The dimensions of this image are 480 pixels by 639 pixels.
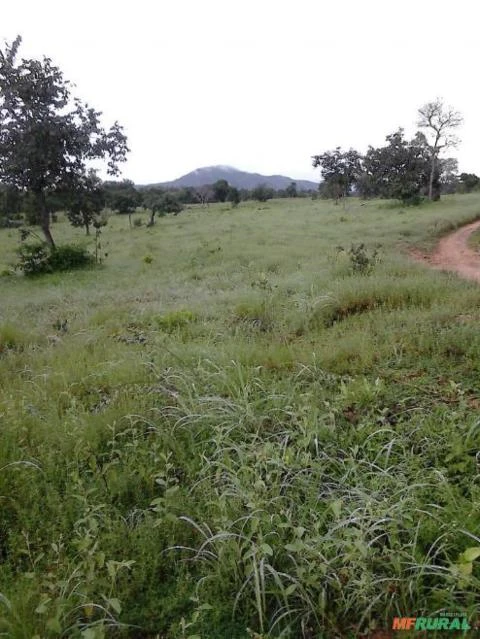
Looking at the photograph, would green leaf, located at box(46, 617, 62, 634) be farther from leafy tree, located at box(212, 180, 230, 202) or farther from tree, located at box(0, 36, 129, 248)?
leafy tree, located at box(212, 180, 230, 202)

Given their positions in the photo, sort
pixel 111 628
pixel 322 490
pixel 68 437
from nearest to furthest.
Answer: pixel 111 628 < pixel 322 490 < pixel 68 437

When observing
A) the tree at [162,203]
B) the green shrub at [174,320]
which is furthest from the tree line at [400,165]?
the green shrub at [174,320]

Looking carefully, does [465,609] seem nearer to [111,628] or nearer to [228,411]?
[111,628]

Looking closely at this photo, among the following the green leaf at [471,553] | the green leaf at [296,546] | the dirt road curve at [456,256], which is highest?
the dirt road curve at [456,256]

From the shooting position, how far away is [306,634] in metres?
Answer: 2.03

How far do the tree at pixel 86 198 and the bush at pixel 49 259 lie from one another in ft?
6.80

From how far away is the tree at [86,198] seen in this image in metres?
18.4

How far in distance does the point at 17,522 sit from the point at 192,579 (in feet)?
4.34

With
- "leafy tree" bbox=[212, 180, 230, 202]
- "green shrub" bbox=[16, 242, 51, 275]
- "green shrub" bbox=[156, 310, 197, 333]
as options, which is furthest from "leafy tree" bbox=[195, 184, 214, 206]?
"green shrub" bbox=[156, 310, 197, 333]

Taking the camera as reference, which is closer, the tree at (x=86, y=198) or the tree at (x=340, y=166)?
the tree at (x=86, y=198)

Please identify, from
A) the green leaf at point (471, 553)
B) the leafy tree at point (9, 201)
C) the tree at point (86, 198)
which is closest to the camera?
the green leaf at point (471, 553)

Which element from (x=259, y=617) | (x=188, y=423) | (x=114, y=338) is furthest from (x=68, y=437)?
(x=114, y=338)

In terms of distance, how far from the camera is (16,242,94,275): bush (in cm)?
1634

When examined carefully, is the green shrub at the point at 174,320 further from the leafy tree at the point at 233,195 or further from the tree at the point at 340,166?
the leafy tree at the point at 233,195
